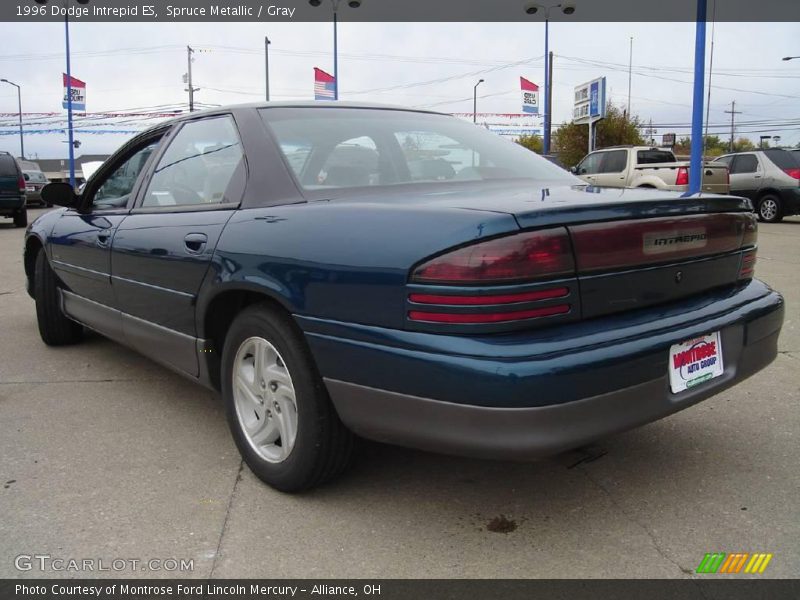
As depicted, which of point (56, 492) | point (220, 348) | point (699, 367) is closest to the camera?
point (699, 367)

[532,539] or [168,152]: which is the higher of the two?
[168,152]

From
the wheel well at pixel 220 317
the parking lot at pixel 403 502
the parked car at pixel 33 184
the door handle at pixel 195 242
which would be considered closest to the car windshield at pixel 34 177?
the parked car at pixel 33 184

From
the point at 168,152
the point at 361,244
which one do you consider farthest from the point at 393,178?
the point at 168,152

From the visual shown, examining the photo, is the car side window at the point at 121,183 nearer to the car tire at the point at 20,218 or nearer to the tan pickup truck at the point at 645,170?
the tan pickup truck at the point at 645,170

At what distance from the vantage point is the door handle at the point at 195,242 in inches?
111

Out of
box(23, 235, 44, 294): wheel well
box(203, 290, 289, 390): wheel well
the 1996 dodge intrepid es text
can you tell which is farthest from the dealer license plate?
box(23, 235, 44, 294): wheel well

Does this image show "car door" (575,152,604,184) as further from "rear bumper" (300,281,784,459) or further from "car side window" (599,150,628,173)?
"rear bumper" (300,281,784,459)

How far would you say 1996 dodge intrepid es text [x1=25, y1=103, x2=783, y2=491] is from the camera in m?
1.98

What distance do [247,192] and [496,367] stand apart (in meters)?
1.37

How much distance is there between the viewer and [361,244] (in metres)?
2.19

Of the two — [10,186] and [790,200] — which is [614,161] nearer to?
[790,200]
